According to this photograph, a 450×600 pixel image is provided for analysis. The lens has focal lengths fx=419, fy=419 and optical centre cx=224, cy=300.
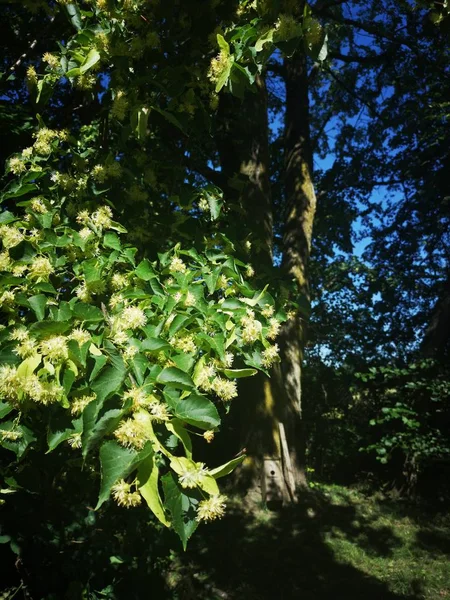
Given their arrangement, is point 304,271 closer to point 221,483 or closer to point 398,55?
point 221,483

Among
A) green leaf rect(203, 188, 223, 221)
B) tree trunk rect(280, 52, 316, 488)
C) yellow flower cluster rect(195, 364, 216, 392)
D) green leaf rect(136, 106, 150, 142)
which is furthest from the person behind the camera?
tree trunk rect(280, 52, 316, 488)

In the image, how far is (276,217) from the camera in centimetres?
744

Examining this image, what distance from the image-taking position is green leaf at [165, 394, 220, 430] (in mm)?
1064

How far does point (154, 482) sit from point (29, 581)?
1505mm

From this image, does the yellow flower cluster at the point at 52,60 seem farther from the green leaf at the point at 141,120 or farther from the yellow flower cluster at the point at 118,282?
the yellow flower cluster at the point at 118,282

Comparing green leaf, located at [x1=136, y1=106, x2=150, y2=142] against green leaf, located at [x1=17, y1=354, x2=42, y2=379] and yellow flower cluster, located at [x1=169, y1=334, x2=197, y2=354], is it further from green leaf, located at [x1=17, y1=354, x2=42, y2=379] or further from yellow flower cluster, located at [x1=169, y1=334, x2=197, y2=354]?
green leaf, located at [x1=17, y1=354, x2=42, y2=379]

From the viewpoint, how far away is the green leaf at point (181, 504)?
1.04m

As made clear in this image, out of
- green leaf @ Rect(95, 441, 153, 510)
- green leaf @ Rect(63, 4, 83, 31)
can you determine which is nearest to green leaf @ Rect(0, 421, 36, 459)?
green leaf @ Rect(95, 441, 153, 510)

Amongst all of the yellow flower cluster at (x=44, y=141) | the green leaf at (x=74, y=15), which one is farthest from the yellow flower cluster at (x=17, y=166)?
the green leaf at (x=74, y=15)

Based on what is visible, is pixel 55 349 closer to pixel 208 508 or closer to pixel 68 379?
pixel 68 379

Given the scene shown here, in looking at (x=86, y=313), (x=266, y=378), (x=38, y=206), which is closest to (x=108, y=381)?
(x=86, y=313)

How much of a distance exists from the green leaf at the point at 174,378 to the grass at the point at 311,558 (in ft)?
7.26

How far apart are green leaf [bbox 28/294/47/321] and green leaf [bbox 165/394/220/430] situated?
0.50m

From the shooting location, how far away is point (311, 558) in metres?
3.77
